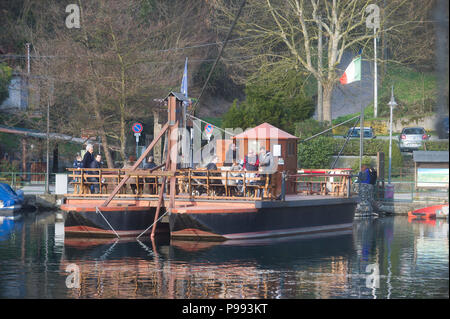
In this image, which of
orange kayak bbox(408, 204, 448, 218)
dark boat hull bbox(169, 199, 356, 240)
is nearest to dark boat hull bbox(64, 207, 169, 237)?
dark boat hull bbox(169, 199, 356, 240)

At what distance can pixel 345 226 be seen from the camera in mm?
28812

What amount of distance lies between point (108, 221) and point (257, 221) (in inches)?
184

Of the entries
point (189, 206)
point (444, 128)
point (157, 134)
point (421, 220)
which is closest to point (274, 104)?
point (157, 134)

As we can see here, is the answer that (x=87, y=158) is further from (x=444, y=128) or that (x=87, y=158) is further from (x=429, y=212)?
(x=444, y=128)

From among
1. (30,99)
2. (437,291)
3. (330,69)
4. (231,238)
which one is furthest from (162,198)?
(30,99)

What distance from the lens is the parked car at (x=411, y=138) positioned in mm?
47562

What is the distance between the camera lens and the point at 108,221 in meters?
24.4

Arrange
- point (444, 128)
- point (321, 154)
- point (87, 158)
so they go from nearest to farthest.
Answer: point (444, 128) → point (87, 158) → point (321, 154)

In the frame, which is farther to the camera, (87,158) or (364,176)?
(364,176)

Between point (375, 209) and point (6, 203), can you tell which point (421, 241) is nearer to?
point (375, 209)

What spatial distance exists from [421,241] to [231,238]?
19.2 ft

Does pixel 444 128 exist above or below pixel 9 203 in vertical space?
above

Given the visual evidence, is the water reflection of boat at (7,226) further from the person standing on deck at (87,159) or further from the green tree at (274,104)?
the green tree at (274,104)
